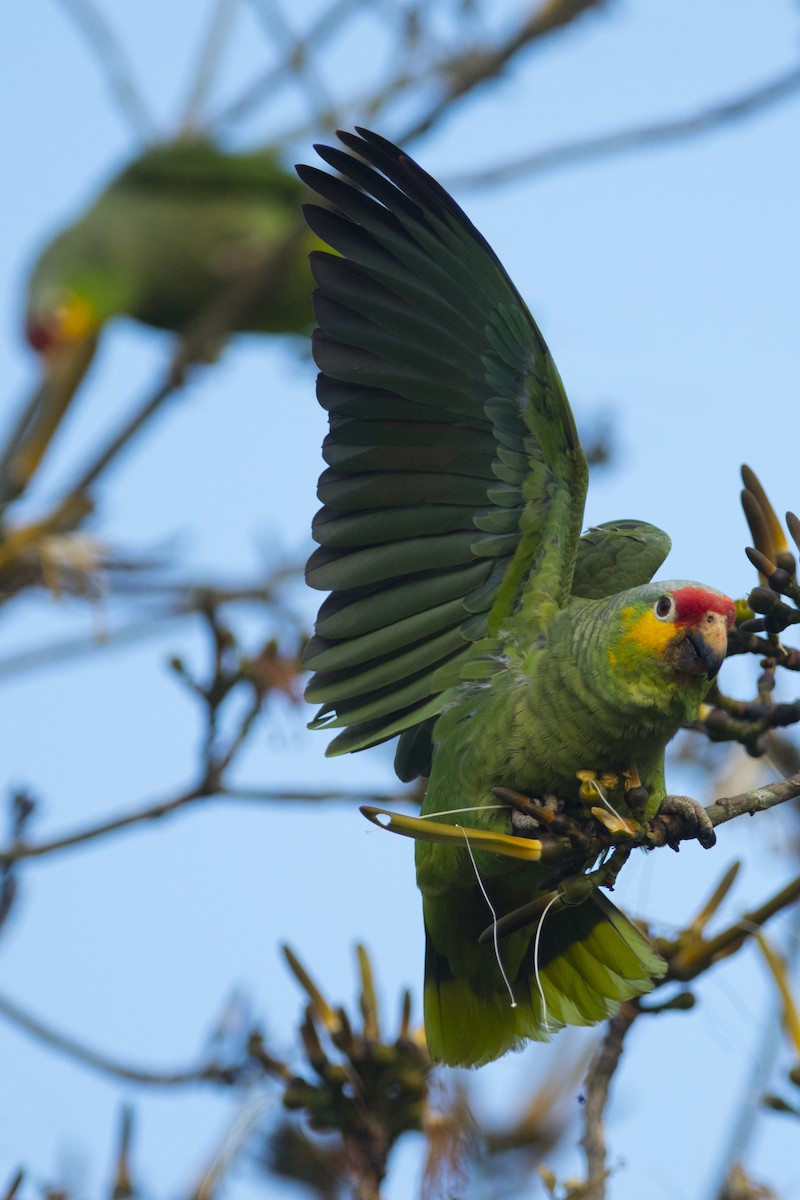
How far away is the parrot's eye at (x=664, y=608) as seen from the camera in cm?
222

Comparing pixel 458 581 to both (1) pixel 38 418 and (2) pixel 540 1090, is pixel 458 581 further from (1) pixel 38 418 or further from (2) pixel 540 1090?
(1) pixel 38 418

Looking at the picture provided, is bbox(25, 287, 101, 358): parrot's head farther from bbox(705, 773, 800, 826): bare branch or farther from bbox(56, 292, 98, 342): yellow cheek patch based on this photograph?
bbox(705, 773, 800, 826): bare branch

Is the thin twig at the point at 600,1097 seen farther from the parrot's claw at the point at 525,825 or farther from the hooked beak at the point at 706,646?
the hooked beak at the point at 706,646

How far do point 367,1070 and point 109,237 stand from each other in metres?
5.69

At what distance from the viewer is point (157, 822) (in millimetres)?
3086

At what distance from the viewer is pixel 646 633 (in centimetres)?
226

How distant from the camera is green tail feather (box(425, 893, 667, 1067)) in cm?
263

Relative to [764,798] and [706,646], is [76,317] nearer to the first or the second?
→ [706,646]

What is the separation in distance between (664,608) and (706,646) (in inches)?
4.4

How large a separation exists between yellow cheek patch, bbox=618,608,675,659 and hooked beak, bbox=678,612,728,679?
32 millimetres

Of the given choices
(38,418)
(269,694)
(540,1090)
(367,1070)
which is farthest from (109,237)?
(367,1070)

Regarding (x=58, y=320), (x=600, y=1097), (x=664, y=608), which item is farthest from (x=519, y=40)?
(x=58, y=320)

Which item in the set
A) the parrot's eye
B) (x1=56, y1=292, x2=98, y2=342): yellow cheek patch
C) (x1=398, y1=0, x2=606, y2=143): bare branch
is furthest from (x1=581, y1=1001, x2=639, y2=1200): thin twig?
(x1=56, y1=292, x2=98, y2=342): yellow cheek patch

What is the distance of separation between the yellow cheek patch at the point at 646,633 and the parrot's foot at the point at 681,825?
252 millimetres
